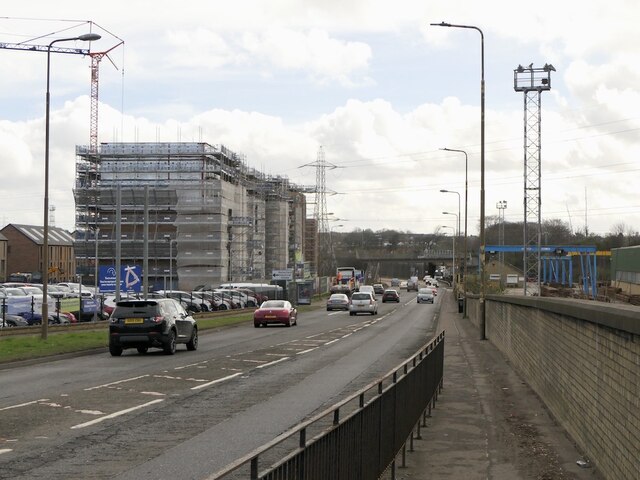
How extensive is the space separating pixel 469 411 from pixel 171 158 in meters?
109

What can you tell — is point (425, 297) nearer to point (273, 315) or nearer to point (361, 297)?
point (361, 297)

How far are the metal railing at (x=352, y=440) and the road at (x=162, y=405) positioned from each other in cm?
165

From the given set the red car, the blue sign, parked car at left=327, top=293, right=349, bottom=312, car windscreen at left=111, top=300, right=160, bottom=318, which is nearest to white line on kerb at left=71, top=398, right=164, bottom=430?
car windscreen at left=111, top=300, right=160, bottom=318

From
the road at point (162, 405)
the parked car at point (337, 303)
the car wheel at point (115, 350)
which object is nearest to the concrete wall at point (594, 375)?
the road at point (162, 405)

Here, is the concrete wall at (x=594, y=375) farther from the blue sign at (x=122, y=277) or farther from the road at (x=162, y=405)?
the blue sign at (x=122, y=277)

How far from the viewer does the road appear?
10.0m

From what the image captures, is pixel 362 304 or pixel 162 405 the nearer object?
pixel 162 405

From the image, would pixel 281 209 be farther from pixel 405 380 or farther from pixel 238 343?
pixel 405 380

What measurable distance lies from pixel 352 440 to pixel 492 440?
6042 mm

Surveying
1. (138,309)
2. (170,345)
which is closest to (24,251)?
(170,345)

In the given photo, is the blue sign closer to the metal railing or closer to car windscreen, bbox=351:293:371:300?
the metal railing

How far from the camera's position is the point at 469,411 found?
15.1 m

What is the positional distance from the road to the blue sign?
872cm

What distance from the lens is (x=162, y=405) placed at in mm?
14906
